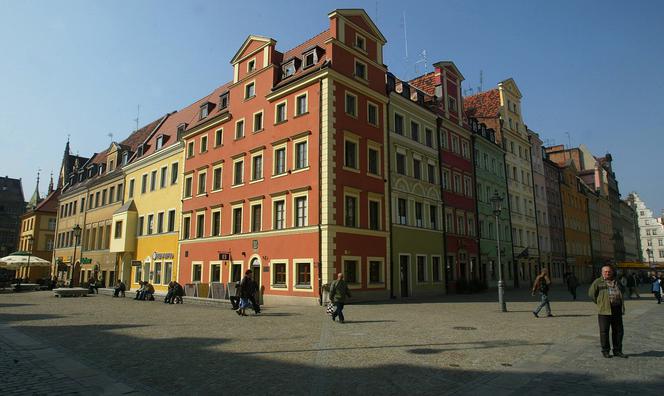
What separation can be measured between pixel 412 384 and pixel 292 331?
21.6 feet

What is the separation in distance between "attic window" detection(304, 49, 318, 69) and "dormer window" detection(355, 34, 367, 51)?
3090 millimetres

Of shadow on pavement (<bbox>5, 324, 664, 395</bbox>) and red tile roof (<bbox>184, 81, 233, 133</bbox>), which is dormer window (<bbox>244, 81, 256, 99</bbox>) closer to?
red tile roof (<bbox>184, 81, 233, 133</bbox>)

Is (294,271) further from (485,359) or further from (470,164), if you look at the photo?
(470,164)

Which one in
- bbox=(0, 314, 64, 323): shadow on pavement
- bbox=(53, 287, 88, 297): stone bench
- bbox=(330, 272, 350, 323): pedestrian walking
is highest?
bbox=(330, 272, 350, 323): pedestrian walking

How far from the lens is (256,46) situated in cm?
3180

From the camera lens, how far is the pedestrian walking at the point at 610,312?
30.2 feet

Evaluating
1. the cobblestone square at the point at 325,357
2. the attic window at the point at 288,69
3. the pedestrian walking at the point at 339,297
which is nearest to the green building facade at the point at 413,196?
the attic window at the point at 288,69

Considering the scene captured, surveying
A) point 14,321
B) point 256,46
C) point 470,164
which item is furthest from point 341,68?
point 14,321

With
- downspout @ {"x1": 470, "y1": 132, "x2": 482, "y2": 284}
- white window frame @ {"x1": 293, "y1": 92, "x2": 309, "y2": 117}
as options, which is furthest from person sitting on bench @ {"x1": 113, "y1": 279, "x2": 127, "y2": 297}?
downspout @ {"x1": 470, "y1": 132, "x2": 482, "y2": 284}

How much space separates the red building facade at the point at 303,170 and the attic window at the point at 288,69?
0.08 meters

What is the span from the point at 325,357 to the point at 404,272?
68.2 feet

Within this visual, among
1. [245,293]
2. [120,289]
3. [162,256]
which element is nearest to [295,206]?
[245,293]

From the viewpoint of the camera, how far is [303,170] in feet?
85.4

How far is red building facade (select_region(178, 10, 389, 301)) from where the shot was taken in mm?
24953
